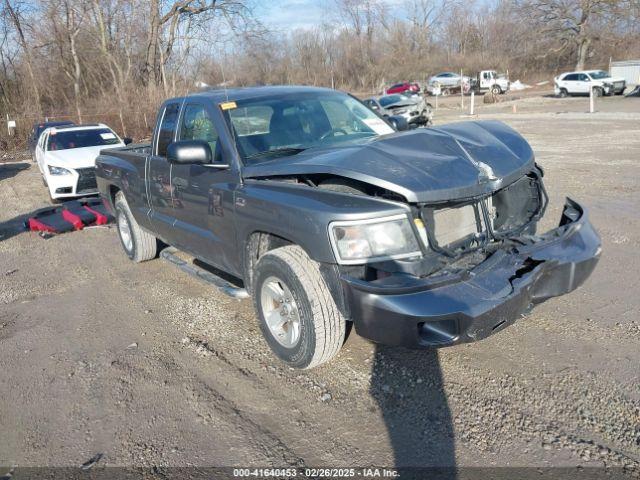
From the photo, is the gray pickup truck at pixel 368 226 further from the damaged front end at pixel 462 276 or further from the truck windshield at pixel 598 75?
the truck windshield at pixel 598 75

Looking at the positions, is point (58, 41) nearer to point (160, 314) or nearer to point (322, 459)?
point (160, 314)

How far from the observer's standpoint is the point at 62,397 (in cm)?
372

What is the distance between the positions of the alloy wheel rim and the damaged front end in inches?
22.6

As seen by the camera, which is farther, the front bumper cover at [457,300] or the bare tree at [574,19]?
the bare tree at [574,19]

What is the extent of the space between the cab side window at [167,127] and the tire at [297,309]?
210 centimetres

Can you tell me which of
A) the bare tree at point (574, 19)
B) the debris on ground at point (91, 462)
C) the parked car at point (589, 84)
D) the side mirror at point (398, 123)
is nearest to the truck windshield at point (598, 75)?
the parked car at point (589, 84)

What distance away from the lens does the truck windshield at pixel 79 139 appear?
12.0 metres

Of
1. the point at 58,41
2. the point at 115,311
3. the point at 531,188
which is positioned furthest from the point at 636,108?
the point at 58,41

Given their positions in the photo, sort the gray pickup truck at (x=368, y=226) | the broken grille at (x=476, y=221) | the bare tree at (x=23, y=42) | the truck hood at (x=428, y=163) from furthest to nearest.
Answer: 1. the bare tree at (x=23, y=42)
2. the broken grille at (x=476, y=221)
3. the truck hood at (x=428, y=163)
4. the gray pickup truck at (x=368, y=226)

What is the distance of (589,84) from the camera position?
1375 inches

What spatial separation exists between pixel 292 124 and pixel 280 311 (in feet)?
5.24

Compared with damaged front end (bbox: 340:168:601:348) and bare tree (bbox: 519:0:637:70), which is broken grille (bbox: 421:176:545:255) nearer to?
damaged front end (bbox: 340:168:601:348)

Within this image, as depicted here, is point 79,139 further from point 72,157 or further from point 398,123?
point 398,123

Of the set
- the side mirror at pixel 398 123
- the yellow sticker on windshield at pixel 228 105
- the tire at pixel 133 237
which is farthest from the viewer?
the tire at pixel 133 237
